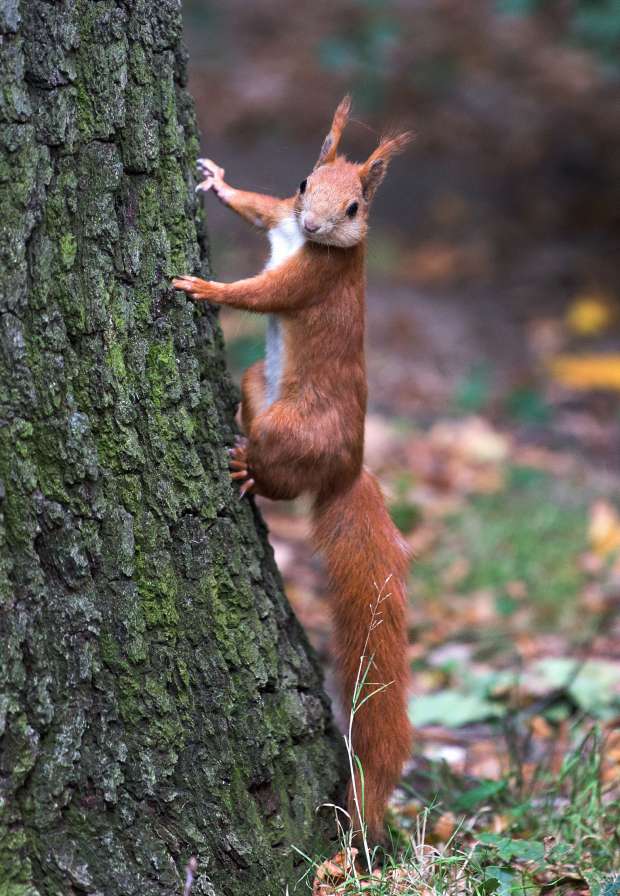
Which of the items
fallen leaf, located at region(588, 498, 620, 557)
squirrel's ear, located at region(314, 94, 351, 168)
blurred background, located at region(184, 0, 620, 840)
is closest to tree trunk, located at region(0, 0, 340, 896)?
squirrel's ear, located at region(314, 94, 351, 168)

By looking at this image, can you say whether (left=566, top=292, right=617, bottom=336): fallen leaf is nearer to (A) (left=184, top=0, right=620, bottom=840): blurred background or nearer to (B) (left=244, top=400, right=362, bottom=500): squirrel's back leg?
(A) (left=184, top=0, right=620, bottom=840): blurred background

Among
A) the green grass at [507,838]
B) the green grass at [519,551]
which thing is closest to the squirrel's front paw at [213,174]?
the green grass at [507,838]

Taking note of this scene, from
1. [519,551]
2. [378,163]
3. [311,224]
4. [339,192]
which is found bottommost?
[519,551]

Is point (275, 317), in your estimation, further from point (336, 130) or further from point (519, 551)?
point (519, 551)

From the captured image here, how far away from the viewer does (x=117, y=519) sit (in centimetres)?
212

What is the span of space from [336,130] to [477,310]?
614cm

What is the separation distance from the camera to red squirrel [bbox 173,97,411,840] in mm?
2576

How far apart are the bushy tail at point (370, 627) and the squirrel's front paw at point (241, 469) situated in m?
0.27

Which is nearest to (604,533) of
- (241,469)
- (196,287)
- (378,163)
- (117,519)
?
(378,163)

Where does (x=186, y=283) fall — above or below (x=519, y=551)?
above

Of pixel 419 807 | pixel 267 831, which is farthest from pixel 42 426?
pixel 419 807

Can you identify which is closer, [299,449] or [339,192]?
[299,449]

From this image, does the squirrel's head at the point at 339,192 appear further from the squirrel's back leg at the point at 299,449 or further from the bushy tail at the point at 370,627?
the bushy tail at the point at 370,627

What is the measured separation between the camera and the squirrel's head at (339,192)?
2723 millimetres
